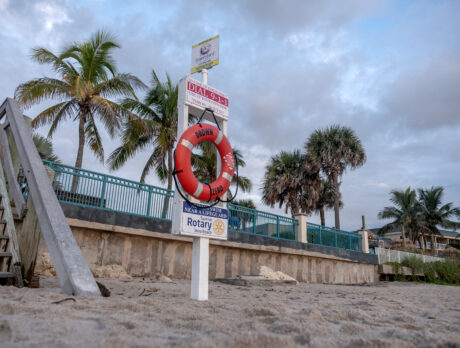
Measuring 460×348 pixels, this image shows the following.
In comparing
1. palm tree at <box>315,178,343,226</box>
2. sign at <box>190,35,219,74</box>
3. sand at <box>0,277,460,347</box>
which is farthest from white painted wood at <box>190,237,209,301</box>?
palm tree at <box>315,178,343,226</box>

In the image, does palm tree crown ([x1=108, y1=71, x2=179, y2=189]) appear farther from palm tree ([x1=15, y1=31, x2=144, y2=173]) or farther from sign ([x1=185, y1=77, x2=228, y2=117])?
sign ([x1=185, y1=77, x2=228, y2=117])

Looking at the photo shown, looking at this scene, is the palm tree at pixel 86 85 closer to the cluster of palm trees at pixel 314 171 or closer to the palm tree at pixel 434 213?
the cluster of palm trees at pixel 314 171

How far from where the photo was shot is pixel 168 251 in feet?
26.7

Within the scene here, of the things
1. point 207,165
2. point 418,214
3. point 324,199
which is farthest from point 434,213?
point 207,165

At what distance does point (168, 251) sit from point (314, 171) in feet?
58.3

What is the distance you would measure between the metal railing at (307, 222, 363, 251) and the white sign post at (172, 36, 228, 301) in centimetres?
900

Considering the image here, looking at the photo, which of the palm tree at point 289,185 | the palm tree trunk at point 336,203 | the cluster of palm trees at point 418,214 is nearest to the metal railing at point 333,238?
the palm tree trunk at point 336,203

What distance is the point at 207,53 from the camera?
16.2ft

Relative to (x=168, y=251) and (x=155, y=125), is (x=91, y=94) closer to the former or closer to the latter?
(x=155, y=125)

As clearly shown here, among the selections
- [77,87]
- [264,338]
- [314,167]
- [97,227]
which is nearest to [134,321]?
[264,338]

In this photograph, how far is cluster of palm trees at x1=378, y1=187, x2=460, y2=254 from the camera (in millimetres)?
38062

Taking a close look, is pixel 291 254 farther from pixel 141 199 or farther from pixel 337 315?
pixel 337 315

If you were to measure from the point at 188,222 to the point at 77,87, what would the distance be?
34.0 feet

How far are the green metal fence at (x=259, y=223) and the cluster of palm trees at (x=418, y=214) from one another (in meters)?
30.9
